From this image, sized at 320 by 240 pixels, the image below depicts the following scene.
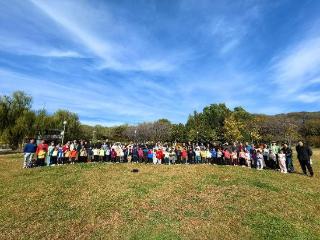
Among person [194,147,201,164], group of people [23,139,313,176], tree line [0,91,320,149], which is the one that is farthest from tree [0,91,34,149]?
person [194,147,201,164]

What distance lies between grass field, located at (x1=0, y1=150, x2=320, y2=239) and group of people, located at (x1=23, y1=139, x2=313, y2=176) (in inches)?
91.5

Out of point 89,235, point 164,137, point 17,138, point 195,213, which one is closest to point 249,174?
point 195,213

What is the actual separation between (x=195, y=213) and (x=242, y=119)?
228 feet

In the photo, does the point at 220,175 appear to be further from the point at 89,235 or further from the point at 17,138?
the point at 17,138

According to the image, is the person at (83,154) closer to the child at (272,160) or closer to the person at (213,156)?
the person at (213,156)

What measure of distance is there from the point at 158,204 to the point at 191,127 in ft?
242

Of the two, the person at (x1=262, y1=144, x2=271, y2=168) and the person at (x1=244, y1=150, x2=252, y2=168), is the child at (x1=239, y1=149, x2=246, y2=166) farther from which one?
the person at (x1=262, y1=144, x2=271, y2=168)

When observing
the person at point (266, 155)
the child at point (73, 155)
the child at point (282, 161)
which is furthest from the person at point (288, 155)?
the child at point (73, 155)

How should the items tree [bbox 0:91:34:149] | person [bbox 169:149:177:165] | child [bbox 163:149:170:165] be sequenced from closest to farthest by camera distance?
child [bbox 163:149:170:165] < person [bbox 169:149:177:165] < tree [bbox 0:91:34:149]

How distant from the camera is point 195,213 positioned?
15281 mm

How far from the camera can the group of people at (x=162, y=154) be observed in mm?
24609

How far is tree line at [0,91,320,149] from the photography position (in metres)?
57.5

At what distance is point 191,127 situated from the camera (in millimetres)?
89375

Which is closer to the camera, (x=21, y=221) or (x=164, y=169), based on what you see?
(x=21, y=221)
